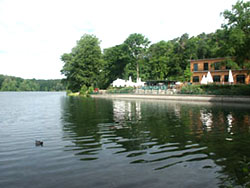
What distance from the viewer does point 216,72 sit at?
60.6 metres

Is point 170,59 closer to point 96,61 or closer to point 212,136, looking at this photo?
point 96,61

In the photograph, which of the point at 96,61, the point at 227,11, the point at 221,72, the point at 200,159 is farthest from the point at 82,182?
the point at 96,61

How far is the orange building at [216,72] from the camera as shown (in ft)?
184

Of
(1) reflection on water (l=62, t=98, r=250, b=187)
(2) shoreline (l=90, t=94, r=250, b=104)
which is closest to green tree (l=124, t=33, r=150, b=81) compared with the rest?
(2) shoreline (l=90, t=94, r=250, b=104)

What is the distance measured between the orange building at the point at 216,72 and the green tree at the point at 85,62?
36444mm

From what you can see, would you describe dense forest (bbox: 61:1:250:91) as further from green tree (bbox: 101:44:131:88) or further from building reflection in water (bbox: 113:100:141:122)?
building reflection in water (bbox: 113:100:141:122)

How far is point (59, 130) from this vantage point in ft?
50.8

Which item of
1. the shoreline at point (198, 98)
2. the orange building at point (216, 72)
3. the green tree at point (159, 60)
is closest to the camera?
the shoreline at point (198, 98)

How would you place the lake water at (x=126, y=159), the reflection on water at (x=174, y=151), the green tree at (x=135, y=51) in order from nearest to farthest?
1. the lake water at (x=126, y=159)
2. the reflection on water at (x=174, y=151)
3. the green tree at (x=135, y=51)

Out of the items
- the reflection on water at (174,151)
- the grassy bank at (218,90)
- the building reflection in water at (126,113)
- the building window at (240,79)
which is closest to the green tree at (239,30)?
the grassy bank at (218,90)

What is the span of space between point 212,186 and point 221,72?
58274 mm

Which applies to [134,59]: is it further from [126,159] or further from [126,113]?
[126,159]

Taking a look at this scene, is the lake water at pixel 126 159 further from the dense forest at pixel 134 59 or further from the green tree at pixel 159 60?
the green tree at pixel 159 60

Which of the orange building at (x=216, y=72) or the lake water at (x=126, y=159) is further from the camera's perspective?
the orange building at (x=216, y=72)
